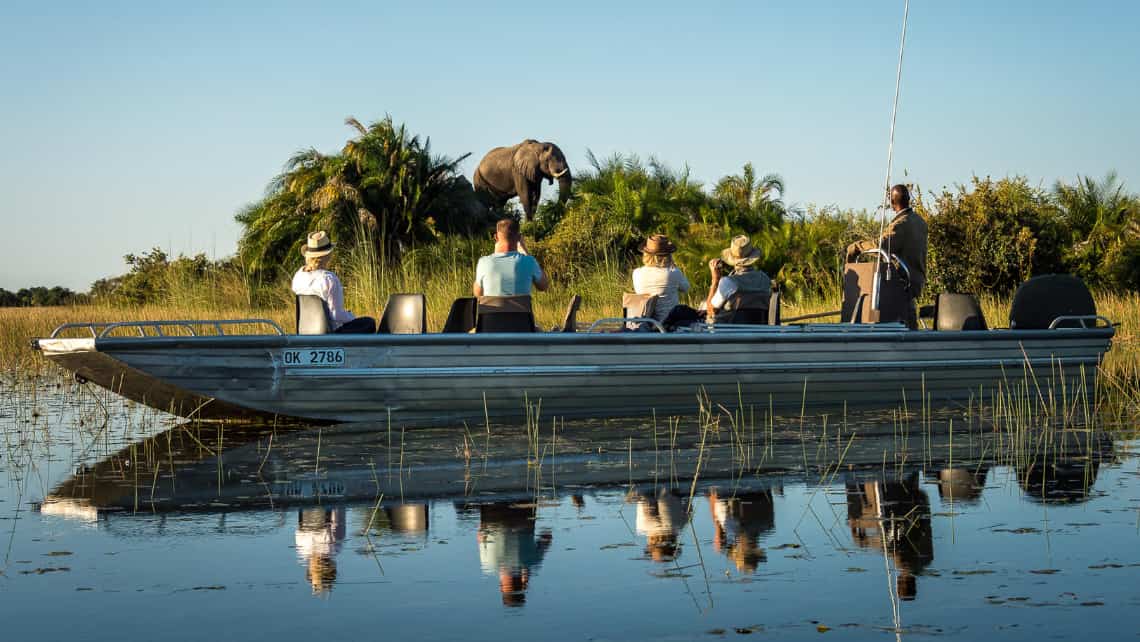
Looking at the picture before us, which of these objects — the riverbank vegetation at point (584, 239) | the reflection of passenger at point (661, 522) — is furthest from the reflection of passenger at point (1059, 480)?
the riverbank vegetation at point (584, 239)

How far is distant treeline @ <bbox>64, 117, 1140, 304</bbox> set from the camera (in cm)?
2617

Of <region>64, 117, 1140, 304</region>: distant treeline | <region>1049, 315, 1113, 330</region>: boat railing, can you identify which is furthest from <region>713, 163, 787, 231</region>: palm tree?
<region>1049, 315, 1113, 330</region>: boat railing

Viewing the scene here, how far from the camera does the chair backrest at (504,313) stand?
36.9ft

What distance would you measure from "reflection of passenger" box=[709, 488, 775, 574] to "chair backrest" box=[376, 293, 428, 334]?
15.3 ft

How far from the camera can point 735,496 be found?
7094mm

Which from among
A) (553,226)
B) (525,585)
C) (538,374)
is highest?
(553,226)

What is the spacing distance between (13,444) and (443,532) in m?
5.11

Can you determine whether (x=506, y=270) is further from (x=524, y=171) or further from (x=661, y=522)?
(x=524, y=171)

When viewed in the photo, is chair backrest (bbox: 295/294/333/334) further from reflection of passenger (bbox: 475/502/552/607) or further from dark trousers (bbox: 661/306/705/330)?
reflection of passenger (bbox: 475/502/552/607)

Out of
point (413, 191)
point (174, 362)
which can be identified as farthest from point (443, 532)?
point (413, 191)

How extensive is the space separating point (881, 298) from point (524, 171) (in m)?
19.6

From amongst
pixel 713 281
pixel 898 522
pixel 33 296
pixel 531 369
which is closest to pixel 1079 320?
pixel 713 281

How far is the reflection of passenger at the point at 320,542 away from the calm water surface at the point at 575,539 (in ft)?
0.06

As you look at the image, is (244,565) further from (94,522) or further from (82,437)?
(82,437)
